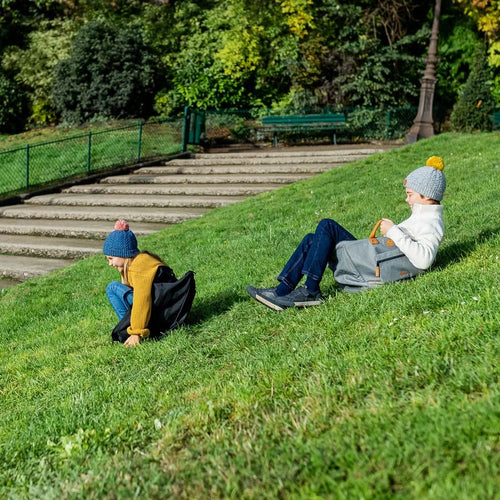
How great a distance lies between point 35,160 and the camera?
17094 mm

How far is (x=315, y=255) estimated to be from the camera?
4633mm

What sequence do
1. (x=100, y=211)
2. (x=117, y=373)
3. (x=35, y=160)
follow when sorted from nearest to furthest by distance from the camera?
(x=117, y=373) < (x=100, y=211) < (x=35, y=160)

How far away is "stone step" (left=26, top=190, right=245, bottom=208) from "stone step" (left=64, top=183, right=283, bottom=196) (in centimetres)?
21

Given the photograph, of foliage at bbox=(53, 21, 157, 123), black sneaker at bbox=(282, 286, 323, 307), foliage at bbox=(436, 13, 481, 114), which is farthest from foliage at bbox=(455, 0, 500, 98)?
black sneaker at bbox=(282, 286, 323, 307)

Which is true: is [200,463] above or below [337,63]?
below

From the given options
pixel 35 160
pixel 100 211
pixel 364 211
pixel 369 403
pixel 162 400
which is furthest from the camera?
pixel 35 160

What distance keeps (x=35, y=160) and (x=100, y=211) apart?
20.0 ft

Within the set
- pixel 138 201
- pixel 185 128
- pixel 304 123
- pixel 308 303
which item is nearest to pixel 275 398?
pixel 308 303

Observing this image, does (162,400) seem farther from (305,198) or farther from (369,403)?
(305,198)

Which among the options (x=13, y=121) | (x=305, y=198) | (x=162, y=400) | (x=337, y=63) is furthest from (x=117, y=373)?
(x=13, y=121)

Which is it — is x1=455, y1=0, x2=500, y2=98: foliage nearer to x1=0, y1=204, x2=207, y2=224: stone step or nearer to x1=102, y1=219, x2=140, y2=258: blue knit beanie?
x1=0, y1=204, x2=207, y2=224: stone step

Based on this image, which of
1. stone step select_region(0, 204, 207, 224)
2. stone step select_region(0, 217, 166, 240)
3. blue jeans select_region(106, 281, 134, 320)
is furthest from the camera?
stone step select_region(0, 204, 207, 224)

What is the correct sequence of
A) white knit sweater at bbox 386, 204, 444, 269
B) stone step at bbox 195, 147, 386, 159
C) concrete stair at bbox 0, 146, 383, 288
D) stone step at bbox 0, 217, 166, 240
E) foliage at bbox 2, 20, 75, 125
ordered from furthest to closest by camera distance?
foliage at bbox 2, 20, 75, 125 → stone step at bbox 195, 147, 386, 159 → stone step at bbox 0, 217, 166, 240 → concrete stair at bbox 0, 146, 383, 288 → white knit sweater at bbox 386, 204, 444, 269

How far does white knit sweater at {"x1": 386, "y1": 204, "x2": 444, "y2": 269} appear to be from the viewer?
14.1 feet
